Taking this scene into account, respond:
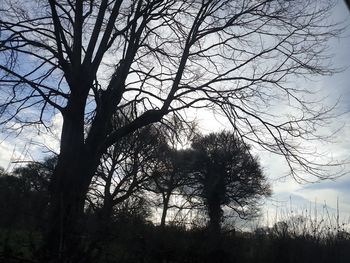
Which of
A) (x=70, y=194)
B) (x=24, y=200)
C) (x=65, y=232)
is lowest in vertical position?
(x=65, y=232)

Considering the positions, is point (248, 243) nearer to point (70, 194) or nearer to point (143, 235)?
point (143, 235)

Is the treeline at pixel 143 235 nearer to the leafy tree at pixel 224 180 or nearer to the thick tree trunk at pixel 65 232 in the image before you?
the thick tree trunk at pixel 65 232

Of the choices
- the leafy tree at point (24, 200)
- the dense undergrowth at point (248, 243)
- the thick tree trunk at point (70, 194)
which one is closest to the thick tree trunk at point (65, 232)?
the thick tree trunk at point (70, 194)

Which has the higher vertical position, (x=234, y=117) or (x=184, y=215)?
(x=234, y=117)

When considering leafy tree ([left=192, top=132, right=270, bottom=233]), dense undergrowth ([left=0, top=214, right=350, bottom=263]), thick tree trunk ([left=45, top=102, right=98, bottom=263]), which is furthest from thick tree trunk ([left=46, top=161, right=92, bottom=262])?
leafy tree ([left=192, top=132, right=270, bottom=233])

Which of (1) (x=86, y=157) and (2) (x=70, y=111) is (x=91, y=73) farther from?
(1) (x=86, y=157)

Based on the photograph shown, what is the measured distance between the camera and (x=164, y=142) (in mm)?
13797

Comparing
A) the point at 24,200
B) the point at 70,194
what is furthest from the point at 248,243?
the point at 24,200

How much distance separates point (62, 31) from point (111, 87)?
6.28 ft

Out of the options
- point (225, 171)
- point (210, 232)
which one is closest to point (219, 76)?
point (210, 232)

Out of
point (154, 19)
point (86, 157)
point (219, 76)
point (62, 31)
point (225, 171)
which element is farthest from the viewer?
point (225, 171)

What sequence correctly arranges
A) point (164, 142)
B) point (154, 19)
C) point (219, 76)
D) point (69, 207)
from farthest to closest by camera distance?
point (164, 142) → point (154, 19) → point (219, 76) → point (69, 207)

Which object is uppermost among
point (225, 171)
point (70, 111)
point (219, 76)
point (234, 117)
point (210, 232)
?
point (225, 171)

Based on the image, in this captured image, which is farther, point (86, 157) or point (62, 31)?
point (62, 31)
